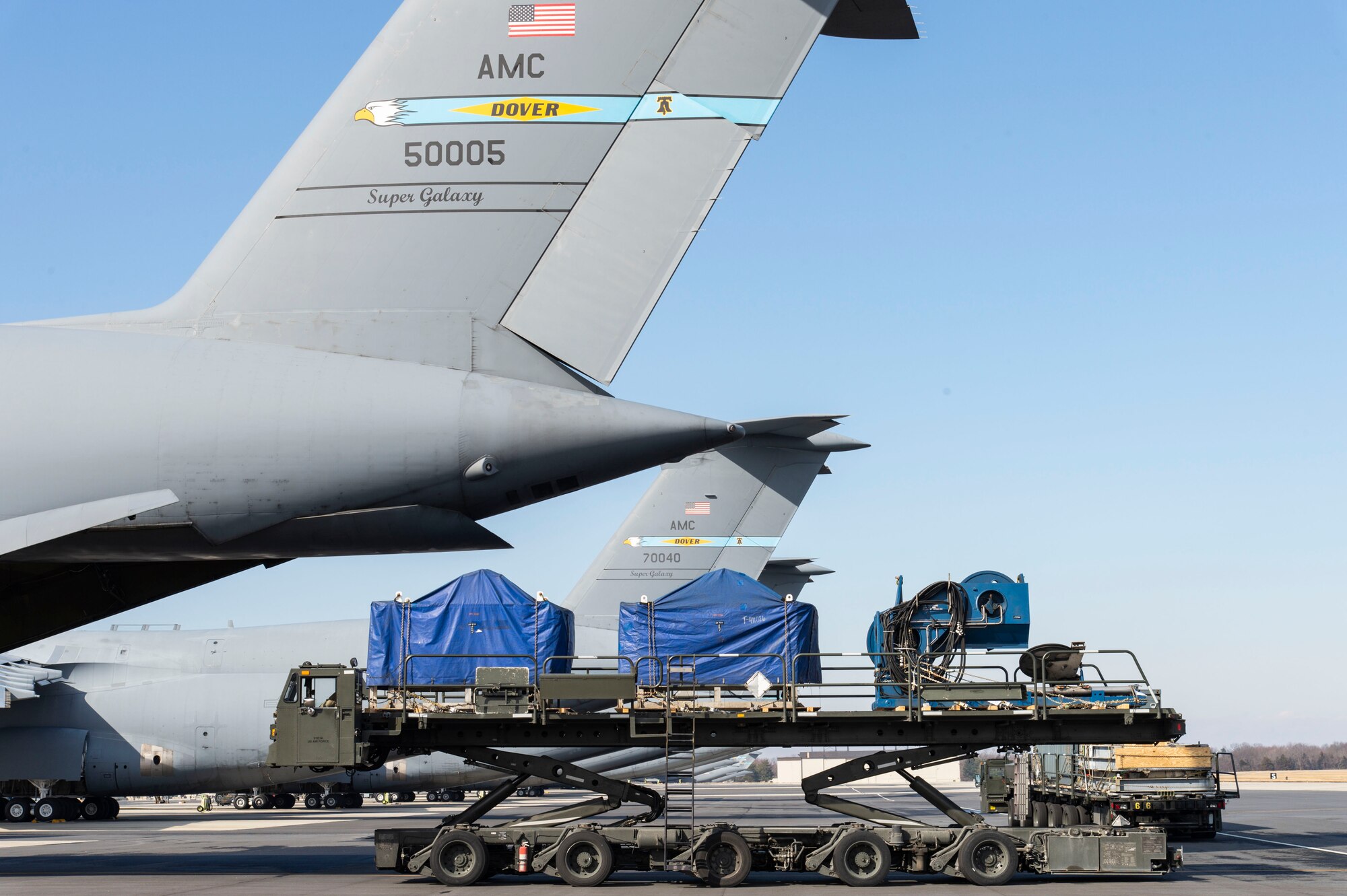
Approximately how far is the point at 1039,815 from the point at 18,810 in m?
27.0

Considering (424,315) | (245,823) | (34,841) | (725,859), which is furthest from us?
(245,823)

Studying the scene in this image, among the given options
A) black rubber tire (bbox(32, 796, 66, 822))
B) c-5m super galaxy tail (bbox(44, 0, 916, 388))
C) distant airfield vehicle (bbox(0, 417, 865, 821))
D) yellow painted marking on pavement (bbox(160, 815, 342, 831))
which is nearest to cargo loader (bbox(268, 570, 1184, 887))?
c-5m super galaxy tail (bbox(44, 0, 916, 388))

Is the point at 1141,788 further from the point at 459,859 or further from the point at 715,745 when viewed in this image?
the point at 459,859

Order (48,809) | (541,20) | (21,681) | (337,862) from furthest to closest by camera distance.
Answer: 1. (48,809)
2. (21,681)
3. (337,862)
4. (541,20)

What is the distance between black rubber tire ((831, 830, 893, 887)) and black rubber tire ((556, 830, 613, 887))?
116 inches

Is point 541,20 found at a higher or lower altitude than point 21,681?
higher

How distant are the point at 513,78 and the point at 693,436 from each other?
3843 millimetres

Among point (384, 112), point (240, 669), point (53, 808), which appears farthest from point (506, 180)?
point (53, 808)

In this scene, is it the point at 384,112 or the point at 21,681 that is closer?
the point at 384,112

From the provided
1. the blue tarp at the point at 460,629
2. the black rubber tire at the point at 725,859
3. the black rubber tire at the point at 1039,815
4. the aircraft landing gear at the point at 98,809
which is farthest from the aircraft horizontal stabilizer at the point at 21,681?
the black rubber tire at the point at 1039,815

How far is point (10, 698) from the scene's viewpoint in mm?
29812

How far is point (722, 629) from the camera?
71.8ft

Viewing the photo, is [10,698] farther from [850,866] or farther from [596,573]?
[850,866]

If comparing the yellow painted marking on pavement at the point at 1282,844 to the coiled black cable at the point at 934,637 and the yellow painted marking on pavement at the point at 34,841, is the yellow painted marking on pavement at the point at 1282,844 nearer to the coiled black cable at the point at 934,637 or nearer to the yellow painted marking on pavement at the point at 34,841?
the coiled black cable at the point at 934,637
